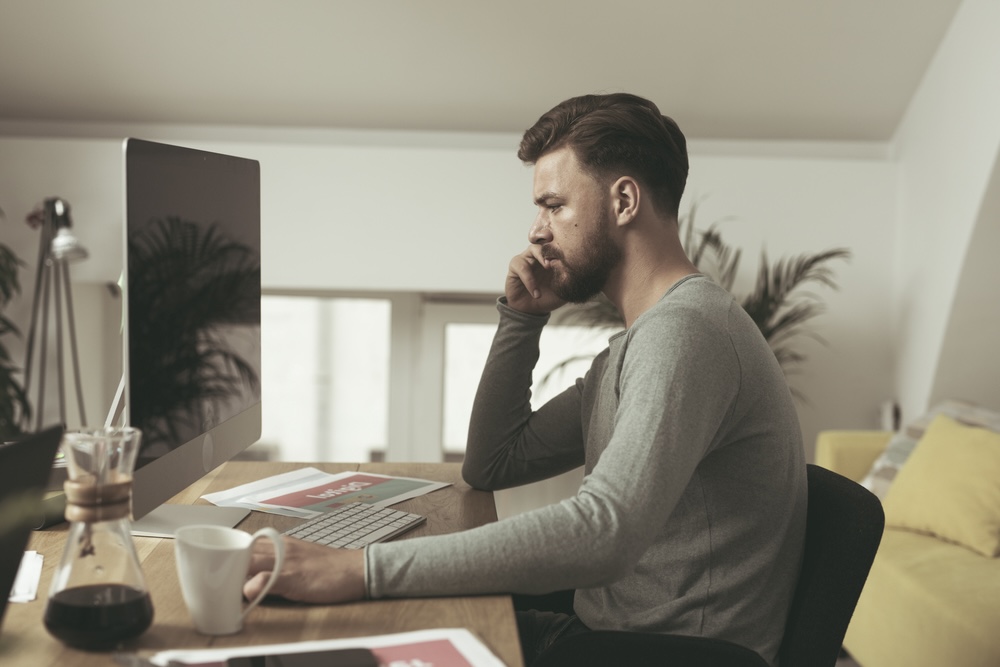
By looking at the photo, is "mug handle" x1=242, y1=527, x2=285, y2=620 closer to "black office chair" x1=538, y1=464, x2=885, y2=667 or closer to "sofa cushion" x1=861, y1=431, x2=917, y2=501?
"black office chair" x1=538, y1=464, x2=885, y2=667

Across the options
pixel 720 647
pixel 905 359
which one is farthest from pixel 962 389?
pixel 720 647

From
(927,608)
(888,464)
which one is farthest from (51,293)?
(927,608)

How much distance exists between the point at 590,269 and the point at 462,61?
7.04 ft

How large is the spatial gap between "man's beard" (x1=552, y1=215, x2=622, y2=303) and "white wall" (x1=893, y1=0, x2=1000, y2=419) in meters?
2.00

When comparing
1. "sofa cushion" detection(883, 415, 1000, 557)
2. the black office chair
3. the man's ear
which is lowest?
"sofa cushion" detection(883, 415, 1000, 557)

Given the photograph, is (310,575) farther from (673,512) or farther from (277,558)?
(673,512)

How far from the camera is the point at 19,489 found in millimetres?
844

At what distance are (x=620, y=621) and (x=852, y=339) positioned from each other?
271cm

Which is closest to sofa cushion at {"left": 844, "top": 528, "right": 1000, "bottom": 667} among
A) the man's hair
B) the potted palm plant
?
the man's hair

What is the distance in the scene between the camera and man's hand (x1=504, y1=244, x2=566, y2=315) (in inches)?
72.4

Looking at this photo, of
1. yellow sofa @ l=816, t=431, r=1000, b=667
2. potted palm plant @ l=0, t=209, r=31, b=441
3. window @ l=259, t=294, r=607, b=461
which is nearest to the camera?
yellow sofa @ l=816, t=431, r=1000, b=667

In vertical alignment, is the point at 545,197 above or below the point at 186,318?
above

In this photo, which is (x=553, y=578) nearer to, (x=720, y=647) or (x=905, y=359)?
(x=720, y=647)

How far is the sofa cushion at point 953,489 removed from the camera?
2719 millimetres
